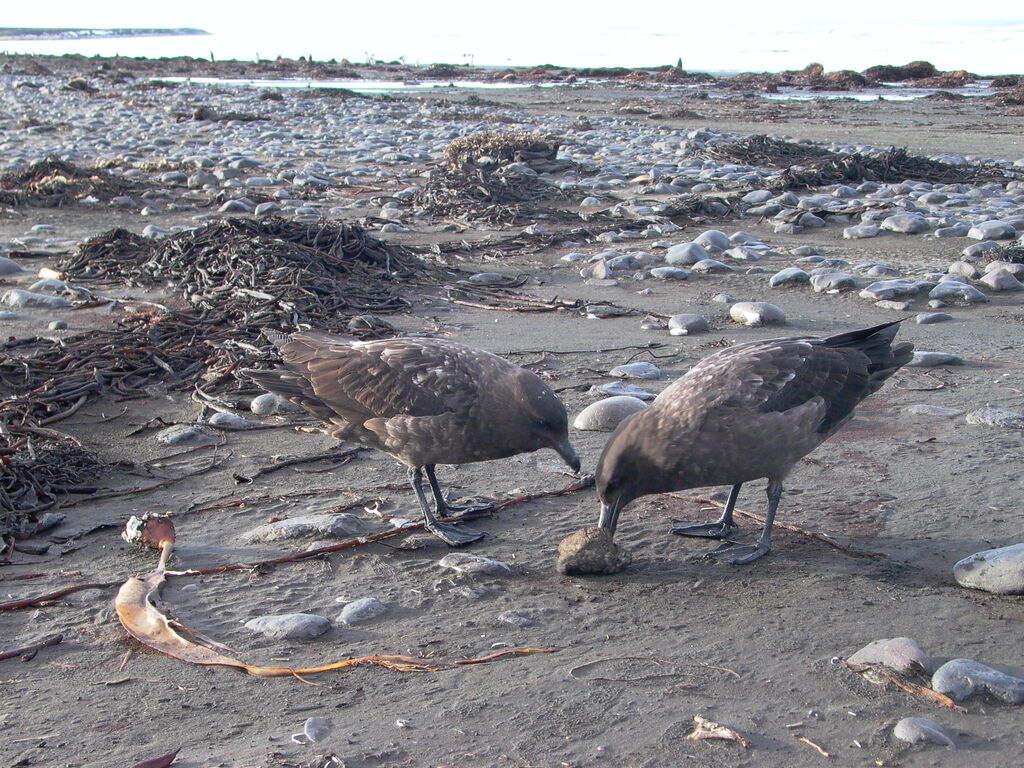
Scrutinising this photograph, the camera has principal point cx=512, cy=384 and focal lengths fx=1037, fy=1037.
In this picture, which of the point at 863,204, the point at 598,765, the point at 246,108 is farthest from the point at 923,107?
the point at 598,765

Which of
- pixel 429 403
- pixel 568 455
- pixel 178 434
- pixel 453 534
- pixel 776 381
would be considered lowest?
pixel 178 434

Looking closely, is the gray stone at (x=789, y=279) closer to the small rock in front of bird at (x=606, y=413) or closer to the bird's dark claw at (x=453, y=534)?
the small rock in front of bird at (x=606, y=413)

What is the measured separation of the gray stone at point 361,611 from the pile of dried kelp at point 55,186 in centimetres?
991

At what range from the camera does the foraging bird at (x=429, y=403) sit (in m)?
4.18

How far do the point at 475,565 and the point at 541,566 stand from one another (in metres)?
0.26

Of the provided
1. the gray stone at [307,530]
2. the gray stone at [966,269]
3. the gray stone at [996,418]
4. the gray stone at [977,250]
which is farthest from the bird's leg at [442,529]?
the gray stone at [977,250]

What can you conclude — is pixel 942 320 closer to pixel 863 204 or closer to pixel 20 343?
pixel 863 204

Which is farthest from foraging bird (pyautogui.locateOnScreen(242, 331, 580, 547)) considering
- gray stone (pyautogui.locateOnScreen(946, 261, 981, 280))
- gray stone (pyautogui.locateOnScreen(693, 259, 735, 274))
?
gray stone (pyautogui.locateOnScreen(946, 261, 981, 280))

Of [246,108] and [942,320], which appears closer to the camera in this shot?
[942,320]

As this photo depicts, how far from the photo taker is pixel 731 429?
389 cm

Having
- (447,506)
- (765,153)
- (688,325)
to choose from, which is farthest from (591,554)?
(765,153)

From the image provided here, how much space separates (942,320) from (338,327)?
159 inches

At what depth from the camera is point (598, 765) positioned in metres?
2.64

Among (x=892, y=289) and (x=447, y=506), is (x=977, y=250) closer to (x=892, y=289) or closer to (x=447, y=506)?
(x=892, y=289)
